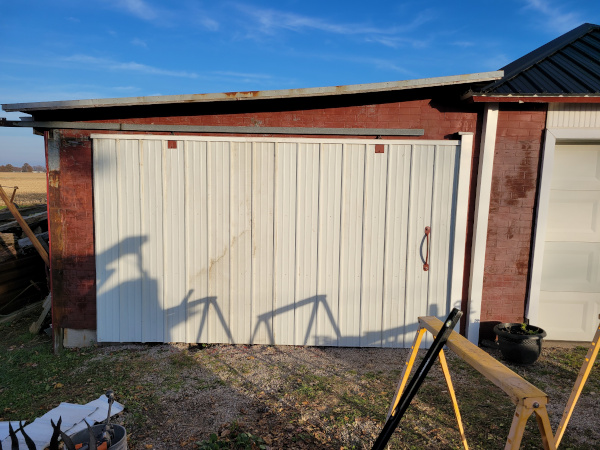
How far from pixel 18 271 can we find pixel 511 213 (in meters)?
8.25

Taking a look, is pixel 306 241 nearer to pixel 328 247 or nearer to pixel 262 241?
pixel 328 247

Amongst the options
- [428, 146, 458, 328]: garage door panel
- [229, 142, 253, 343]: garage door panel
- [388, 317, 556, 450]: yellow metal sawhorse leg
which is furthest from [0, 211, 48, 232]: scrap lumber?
[388, 317, 556, 450]: yellow metal sawhorse leg

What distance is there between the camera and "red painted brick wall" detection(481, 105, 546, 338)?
4926mm

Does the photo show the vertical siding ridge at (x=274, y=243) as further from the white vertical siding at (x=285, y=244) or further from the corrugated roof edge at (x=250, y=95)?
the corrugated roof edge at (x=250, y=95)

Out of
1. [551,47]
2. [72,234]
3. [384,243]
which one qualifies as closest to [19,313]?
[72,234]

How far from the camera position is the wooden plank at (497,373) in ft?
6.52

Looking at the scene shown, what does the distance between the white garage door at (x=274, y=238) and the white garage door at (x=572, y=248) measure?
135 cm

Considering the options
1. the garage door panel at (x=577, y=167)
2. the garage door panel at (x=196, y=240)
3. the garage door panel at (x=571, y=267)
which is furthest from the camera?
the garage door panel at (x=571, y=267)

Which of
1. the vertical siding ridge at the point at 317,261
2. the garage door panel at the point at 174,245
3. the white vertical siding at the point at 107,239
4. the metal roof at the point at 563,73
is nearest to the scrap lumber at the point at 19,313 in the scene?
the white vertical siding at the point at 107,239

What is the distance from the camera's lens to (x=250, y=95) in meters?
4.57

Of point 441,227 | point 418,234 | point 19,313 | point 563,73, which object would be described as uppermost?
point 563,73

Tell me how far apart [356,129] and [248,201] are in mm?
1699

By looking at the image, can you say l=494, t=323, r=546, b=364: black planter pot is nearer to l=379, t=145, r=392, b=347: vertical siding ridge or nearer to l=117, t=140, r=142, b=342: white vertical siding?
l=379, t=145, r=392, b=347: vertical siding ridge

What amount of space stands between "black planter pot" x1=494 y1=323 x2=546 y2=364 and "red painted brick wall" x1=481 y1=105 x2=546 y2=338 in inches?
17.4
